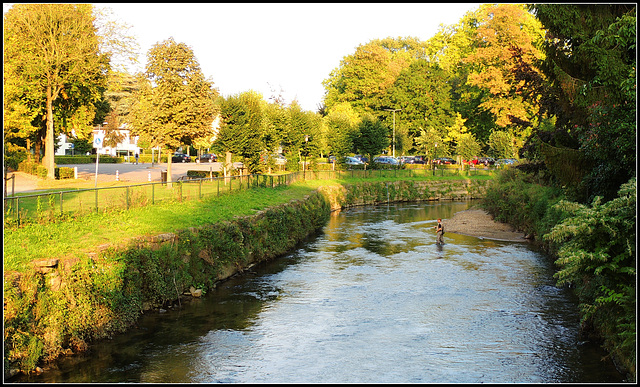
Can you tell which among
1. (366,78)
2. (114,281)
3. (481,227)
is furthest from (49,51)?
(366,78)

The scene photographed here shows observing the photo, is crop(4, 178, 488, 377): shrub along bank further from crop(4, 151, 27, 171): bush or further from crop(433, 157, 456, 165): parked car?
crop(433, 157, 456, 165): parked car

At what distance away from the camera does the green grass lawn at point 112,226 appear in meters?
14.3

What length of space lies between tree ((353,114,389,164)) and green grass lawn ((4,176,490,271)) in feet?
129

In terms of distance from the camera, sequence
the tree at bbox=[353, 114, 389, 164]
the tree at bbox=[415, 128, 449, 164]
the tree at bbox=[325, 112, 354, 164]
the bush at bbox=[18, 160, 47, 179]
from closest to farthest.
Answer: the bush at bbox=[18, 160, 47, 179] → the tree at bbox=[325, 112, 354, 164] → the tree at bbox=[353, 114, 389, 164] → the tree at bbox=[415, 128, 449, 164]

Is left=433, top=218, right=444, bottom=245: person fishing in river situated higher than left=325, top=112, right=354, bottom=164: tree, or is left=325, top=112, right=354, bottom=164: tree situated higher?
left=325, top=112, right=354, bottom=164: tree

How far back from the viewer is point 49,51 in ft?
133

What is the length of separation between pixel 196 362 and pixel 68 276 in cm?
352

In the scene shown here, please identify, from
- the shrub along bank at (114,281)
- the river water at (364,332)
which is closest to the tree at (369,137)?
the shrub along bank at (114,281)

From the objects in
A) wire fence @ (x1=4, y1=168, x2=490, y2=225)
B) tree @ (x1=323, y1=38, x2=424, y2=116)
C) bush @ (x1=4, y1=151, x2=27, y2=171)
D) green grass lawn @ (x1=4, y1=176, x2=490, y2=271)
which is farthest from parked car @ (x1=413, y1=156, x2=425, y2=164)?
green grass lawn @ (x1=4, y1=176, x2=490, y2=271)

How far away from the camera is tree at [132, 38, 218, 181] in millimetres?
33781

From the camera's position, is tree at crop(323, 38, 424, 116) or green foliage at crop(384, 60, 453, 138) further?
tree at crop(323, 38, 424, 116)

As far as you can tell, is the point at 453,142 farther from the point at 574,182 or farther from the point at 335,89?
the point at 574,182

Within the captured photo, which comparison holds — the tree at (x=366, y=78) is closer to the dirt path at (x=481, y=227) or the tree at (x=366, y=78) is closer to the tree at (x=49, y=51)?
the dirt path at (x=481, y=227)

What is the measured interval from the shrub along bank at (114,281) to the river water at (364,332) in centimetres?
47
